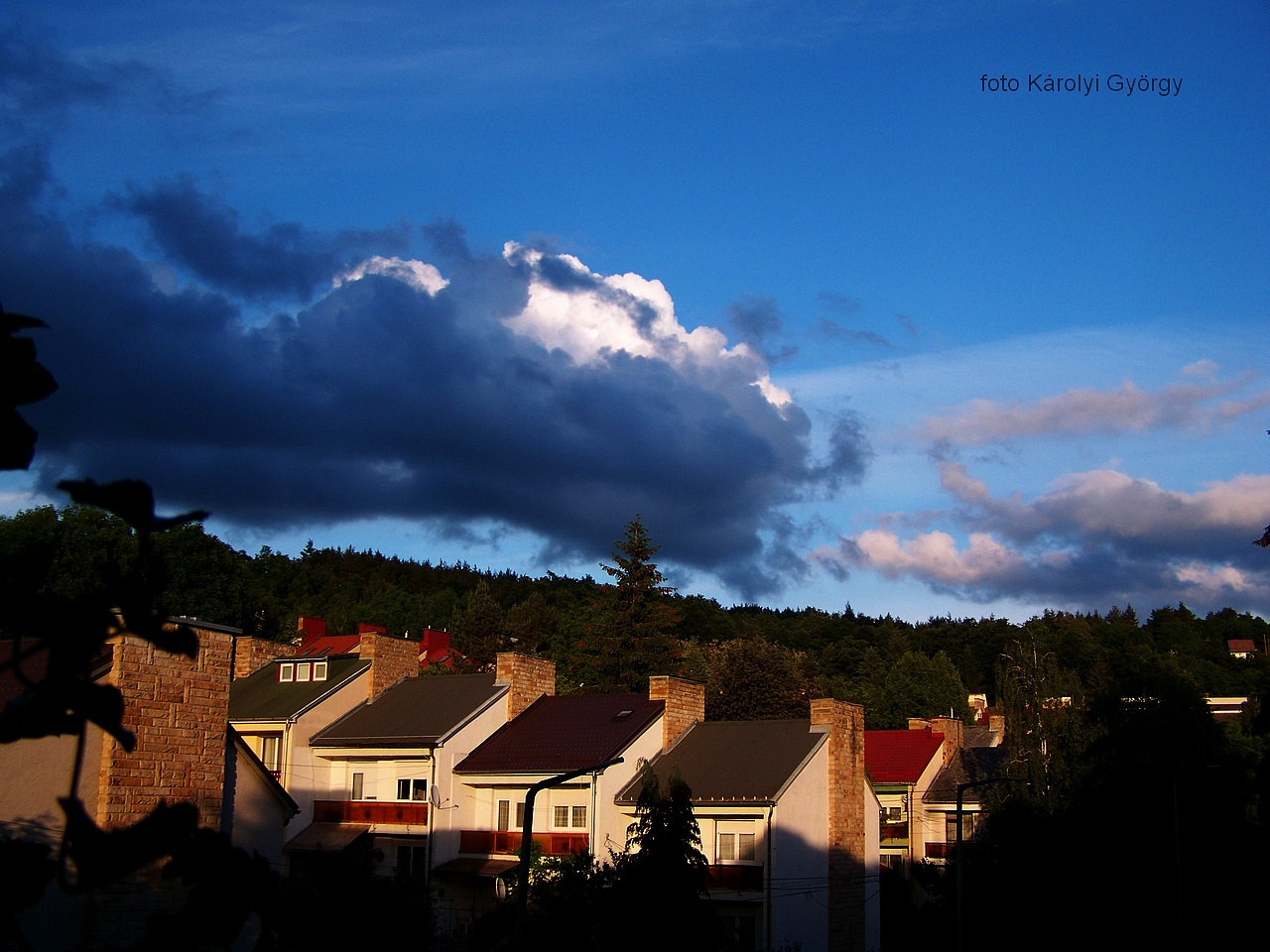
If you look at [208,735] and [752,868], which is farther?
[752,868]

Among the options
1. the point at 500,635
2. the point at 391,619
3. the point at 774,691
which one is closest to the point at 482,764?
the point at 774,691

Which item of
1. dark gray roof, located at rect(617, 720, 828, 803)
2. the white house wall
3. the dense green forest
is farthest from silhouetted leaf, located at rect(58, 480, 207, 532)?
the white house wall

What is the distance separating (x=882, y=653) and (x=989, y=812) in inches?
3652

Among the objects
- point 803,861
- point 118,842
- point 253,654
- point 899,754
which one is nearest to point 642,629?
point 899,754

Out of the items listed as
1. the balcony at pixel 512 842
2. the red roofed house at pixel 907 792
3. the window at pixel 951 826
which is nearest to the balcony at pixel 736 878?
the balcony at pixel 512 842

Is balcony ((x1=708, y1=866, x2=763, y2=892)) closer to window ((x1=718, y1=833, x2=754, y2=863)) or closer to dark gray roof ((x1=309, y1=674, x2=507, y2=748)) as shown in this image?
window ((x1=718, y1=833, x2=754, y2=863))

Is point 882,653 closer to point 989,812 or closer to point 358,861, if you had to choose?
point 989,812

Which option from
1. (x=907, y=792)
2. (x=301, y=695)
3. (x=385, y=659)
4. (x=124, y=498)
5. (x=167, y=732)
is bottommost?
(x=907, y=792)

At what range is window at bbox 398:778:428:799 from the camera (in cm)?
3916

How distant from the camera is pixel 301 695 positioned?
43.2m

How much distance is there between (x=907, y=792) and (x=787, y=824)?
18.8 meters

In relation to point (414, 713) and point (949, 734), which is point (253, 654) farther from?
point (949, 734)

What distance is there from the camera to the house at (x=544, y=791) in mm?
36969

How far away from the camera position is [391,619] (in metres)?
149
